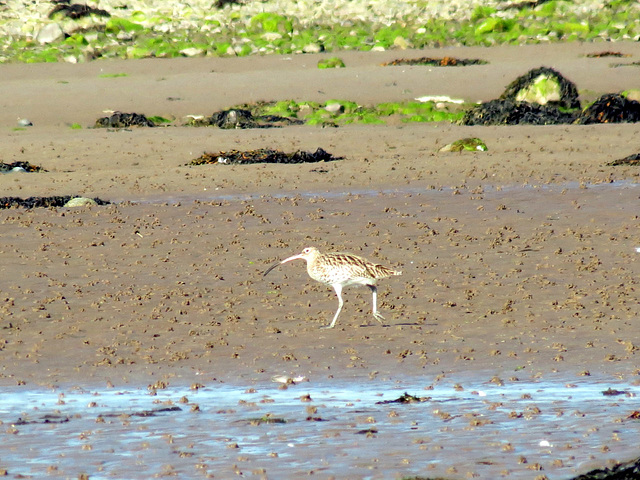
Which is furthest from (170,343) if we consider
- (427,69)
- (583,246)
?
(427,69)

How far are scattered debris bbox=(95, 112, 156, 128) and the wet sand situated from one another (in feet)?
2.51

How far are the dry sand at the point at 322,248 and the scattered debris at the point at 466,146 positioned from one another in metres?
0.36

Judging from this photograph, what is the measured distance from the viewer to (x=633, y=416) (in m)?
6.77

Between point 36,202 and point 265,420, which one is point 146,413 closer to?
point 265,420

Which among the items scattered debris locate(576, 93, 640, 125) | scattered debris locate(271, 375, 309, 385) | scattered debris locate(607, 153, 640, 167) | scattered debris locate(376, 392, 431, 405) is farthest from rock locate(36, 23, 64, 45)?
scattered debris locate(376, 392, 431, 405)

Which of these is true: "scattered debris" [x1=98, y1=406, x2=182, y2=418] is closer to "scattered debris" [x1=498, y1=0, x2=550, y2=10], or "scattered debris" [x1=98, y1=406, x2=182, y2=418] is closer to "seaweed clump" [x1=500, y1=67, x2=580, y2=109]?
"seaweed clump" [x1=500, y1=67, x2=580, y2=109]

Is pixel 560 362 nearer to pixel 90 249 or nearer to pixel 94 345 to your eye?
pixel 94 345

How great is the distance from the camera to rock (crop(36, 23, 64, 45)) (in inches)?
1419

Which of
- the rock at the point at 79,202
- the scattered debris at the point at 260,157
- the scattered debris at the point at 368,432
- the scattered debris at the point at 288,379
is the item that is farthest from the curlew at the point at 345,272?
the scattered debris at the point at 260,157

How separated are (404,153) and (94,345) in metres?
10.3

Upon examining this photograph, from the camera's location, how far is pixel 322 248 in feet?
40.0

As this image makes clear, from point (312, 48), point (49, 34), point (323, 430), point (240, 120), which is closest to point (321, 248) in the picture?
point (323, 430)

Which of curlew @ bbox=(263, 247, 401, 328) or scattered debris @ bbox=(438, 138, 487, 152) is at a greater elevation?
curlew @ bbox=(263, 247, 401, 328)

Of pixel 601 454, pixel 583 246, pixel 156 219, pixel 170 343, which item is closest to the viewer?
pixel 601 454
